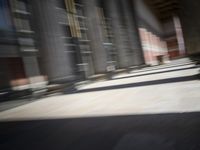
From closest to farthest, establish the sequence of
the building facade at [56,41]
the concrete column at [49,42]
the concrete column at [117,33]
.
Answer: the building facade at [56,41] → the concrete column at [49,42] → the concrete column at [117,33]

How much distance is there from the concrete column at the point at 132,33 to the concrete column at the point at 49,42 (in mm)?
14009

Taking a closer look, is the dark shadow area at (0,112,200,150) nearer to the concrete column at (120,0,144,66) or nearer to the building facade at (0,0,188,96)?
the building facade at (0,0,188,96)

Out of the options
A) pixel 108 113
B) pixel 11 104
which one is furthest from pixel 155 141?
pixel 11 104

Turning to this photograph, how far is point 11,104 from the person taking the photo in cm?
785

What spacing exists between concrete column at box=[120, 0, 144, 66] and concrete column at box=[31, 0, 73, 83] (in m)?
14.0

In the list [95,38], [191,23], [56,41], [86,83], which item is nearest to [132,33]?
[95,38]

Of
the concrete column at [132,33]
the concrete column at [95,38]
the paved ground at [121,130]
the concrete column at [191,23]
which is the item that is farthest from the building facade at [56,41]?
the concrete column at [191,23]

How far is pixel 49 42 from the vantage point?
35.7ft

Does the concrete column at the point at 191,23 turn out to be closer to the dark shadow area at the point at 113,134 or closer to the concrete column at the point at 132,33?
the concrete column at the point at 132,33

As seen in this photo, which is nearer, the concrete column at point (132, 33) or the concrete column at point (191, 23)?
the concrete column at point (191, 23)

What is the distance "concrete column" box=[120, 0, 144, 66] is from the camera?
25.1 meters

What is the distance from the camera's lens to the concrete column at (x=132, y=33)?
82.2 feet

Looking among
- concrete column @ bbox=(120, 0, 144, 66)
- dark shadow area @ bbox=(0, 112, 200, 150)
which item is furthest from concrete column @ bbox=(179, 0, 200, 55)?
dark shadow area @ bbox=(0, 112, 200, 150)

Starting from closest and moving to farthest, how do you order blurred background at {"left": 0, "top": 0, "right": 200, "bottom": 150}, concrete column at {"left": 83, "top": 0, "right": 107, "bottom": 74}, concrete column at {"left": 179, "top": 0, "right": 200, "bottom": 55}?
blurred background at {"left": 0, "top": 0, "right": 200, "bottom": 150}
concrete column at {"left": 179, "top": 0, "right": 200, "bottom": 55}
concrete column at {"left": 83, "top": 0, "right": 107, "bottom": 74}
